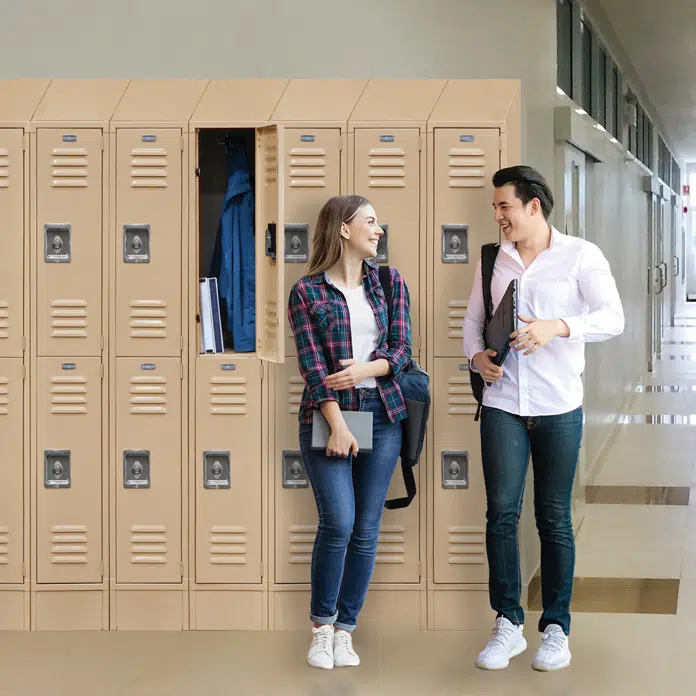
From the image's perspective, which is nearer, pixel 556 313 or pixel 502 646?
pixel 556 313

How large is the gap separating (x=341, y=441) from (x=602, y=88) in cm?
531

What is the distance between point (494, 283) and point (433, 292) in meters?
0.46

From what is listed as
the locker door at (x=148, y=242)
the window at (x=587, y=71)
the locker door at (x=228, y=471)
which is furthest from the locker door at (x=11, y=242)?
the window at (x=587, y=71)

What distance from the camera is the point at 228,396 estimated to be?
414 cm

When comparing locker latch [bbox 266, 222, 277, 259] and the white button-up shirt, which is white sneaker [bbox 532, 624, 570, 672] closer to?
the white button-up shirt

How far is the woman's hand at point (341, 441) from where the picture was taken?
141 inches

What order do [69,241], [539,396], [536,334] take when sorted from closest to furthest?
[536,334] → [539,396] → [69,241]

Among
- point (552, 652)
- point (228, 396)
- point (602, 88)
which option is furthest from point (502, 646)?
A: point (602, 88)

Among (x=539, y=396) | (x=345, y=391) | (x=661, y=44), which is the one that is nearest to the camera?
(x=539, y=396)

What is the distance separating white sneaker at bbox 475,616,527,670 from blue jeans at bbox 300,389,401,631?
47cm

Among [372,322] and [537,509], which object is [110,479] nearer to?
[372,322]

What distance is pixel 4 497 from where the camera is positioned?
414 cm

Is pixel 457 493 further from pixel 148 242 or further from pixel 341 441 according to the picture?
pixel 148 242

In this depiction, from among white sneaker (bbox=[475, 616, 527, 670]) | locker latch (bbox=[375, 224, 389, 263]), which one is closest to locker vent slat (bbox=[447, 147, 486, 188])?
locker latch (bbox=[375, 224, 389, 263])
